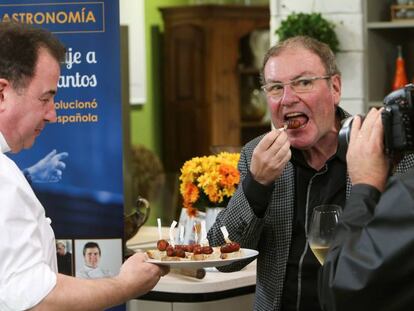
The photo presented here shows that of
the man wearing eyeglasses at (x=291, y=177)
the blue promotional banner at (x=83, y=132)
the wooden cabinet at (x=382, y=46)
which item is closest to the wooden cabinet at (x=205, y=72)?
the wooden cabinet at (x=382, y=46)

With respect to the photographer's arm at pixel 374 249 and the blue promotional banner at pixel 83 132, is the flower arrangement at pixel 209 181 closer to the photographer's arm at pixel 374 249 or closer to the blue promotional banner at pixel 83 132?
the blue promotional banner at pixel 83 132

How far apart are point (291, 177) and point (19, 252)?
98 centimetres

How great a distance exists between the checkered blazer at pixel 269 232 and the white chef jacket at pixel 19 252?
75cm

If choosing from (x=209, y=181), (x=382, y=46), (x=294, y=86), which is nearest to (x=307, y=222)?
(x=294, y=86)

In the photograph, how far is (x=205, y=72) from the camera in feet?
30.5

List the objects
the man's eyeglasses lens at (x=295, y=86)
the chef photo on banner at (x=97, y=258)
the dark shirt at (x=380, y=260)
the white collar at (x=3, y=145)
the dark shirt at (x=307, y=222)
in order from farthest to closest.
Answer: the chef photo on banner at (x=97, y=258)
the man's eyeglasses lens at (x=295, y=86)
the dark shirt at (x=307, y=222)
the white collar at (x=3, y=145)
the dark shirt at (x=380, y=260)

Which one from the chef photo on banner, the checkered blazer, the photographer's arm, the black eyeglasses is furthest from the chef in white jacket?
the chef photo on banner

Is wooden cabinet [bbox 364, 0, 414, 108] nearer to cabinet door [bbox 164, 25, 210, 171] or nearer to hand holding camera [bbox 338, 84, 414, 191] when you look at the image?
hand holding camera [bbox 338, 84, 414, 191]

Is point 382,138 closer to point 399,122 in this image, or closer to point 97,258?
point 399,122

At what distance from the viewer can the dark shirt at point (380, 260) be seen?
1.67m

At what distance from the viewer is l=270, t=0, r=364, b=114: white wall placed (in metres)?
4.79

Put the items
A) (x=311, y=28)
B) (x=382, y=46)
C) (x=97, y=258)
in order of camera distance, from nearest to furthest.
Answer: (x=97, y=258), (x=311, y=28), (x=382, y=46)

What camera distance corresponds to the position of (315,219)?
2197 mm

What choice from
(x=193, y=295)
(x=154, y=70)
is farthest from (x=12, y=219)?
(x=154, y=70)
